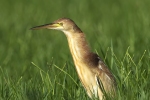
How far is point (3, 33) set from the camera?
1077 centimetres

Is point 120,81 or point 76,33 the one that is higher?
point 76,33

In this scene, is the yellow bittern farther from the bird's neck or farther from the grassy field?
the grassy field

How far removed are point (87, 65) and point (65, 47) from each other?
407cm

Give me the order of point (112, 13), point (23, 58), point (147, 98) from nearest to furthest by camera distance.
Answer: point (147, 98)
point (23, 58)
point (112, 13)

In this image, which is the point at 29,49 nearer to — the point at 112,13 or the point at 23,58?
the point at 23,58

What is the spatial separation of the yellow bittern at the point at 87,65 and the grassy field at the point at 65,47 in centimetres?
11

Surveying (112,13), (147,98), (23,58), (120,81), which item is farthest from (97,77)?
(112,13)

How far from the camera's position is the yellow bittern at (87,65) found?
541 centimetres

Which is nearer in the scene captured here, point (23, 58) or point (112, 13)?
point (23, 58)

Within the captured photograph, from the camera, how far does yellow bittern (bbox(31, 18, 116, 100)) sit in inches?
213

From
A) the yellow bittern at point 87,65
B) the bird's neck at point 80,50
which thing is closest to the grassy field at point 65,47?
the yellow bittern at point 87,65

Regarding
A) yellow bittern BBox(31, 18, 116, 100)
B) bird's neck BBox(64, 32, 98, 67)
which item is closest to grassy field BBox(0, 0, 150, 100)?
yellow bittern BBox(31, 18, 116, 100)

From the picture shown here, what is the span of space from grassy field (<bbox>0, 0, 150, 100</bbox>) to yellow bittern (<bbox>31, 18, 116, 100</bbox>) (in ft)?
0.36

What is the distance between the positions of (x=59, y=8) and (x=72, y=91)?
861 centimetres
